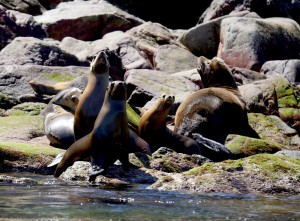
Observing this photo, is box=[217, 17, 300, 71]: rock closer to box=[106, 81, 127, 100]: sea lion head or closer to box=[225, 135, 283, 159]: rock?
box=[225, 135, 283, 159]: rock

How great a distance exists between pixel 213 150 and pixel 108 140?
3.01 meters

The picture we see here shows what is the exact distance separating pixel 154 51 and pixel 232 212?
1724cm

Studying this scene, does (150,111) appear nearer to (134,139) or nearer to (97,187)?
(134,139)

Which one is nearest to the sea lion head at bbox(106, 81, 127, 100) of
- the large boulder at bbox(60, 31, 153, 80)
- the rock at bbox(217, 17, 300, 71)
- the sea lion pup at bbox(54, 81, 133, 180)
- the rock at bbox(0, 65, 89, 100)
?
the sea lion pup at bbox(54, 81, 133, 180)

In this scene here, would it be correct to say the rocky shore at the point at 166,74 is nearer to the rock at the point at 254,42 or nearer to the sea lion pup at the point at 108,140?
the rock at the point at 254,42

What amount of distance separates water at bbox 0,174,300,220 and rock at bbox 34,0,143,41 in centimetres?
1879

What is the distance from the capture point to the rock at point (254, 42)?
23.1 m

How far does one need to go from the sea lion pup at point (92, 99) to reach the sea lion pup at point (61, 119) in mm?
611

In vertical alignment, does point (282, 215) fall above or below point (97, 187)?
above

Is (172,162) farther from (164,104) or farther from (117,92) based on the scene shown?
(164,104)

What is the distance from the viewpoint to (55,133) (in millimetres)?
12164

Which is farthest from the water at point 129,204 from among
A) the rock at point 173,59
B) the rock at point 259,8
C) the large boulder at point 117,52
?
the rock at point 259,8

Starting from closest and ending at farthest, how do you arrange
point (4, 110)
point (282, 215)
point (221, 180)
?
point (282, 215) < point (221, 180) < point (4, 110)

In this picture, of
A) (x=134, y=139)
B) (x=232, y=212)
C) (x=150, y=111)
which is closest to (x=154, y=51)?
(x=150, y=111)
